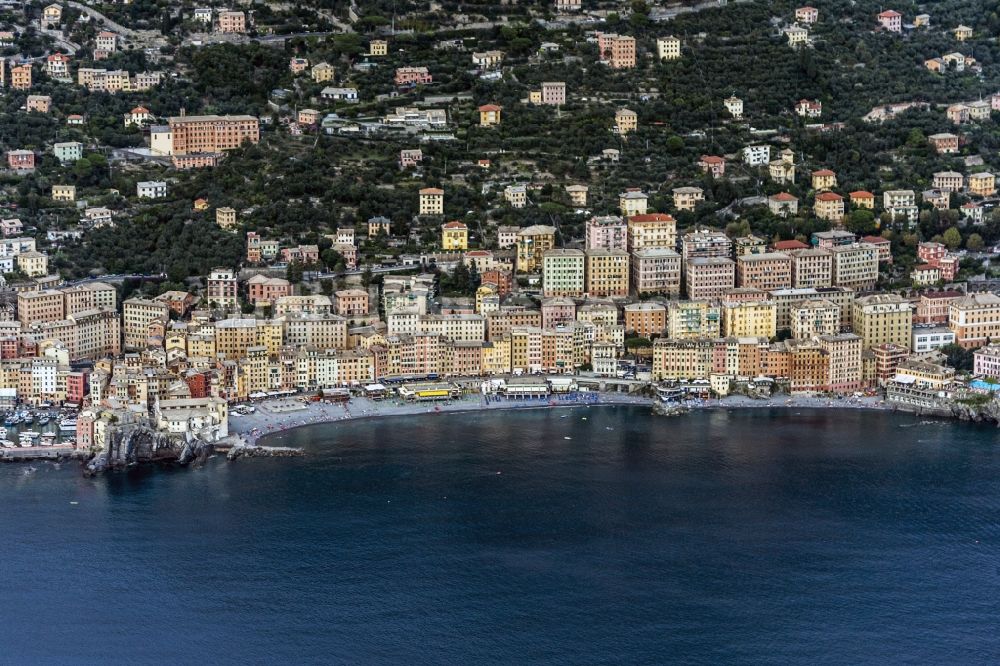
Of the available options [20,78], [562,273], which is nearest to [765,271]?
[562,273]

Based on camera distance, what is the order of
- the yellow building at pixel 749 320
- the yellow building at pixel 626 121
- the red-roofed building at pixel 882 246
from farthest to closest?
1. the yellow building at pixel 626 121
2. the red-roofed building at pixel 882 246
3. the yellow building at pixel 749 320

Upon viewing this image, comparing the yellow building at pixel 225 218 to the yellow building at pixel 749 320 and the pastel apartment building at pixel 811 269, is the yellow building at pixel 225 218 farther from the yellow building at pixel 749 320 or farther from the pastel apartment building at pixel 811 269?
the pastel apartment building at pixel 811 269

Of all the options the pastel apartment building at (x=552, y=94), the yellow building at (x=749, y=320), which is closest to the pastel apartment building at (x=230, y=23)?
the pastel apartment building at (x=552, y=94)

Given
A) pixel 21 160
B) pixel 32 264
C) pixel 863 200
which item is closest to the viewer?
pixel 32 264

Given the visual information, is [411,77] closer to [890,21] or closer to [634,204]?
[634,204]

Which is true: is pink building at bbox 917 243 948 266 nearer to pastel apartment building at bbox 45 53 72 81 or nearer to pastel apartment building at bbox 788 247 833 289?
pastel apartment building at bbox 788 247 833 289

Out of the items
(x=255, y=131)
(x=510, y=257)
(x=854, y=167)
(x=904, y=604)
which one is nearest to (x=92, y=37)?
(x=255, y=131)

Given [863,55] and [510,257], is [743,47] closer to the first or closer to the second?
[863,55]
